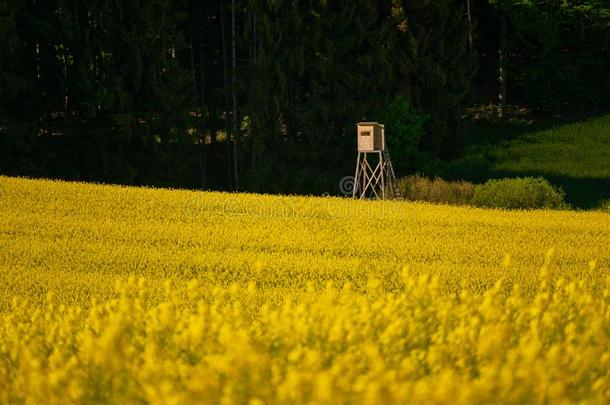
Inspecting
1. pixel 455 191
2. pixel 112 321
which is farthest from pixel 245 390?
pixel 455 191

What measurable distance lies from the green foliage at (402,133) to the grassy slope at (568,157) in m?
4.61

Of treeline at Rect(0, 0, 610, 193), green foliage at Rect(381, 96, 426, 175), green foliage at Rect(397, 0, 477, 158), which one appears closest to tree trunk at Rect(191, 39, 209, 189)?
treeline at Rect(0, 0, 610, 193)

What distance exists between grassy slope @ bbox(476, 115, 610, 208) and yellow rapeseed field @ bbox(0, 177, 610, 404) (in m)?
13.3

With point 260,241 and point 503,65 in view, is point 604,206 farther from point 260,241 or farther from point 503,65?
point 503,65

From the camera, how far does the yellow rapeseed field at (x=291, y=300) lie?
3.96 meters

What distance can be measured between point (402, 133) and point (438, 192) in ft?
24.1

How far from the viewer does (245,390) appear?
3.82 meters

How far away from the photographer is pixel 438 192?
2295cm

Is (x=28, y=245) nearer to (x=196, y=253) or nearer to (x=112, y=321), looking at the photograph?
(x=196, y=253)

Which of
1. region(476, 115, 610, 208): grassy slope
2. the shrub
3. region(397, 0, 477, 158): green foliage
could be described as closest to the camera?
the shrub

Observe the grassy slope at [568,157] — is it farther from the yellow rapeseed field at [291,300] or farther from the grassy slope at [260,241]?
the grassy slope at [260,241]

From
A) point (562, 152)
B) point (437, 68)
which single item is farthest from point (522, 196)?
point (562, 152)

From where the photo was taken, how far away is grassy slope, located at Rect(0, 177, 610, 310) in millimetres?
10633

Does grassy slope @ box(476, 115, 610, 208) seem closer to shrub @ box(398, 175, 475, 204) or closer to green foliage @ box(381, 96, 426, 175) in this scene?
green foliage @ box(381, 96, 426, 175)
